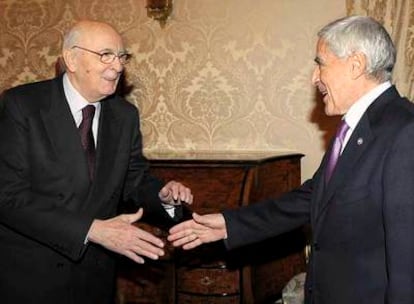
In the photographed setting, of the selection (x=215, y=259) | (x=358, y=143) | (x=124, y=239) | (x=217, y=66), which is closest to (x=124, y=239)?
(x=124, y=239)

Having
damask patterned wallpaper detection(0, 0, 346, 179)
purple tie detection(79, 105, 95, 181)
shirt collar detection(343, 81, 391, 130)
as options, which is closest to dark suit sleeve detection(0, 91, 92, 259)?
purple tie detection(79, 105, 95, 181)

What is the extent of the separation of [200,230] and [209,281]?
0.96m

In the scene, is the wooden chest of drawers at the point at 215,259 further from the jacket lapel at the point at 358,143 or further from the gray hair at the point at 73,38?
the jacket lapel at the point at 358,143

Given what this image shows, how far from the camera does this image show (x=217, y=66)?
402cm

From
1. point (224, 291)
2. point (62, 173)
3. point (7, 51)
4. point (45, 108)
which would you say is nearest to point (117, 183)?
point (62, 173)

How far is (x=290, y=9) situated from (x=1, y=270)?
2.54 metres

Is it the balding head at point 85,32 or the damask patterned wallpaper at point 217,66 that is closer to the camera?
the balding head at point 85,32

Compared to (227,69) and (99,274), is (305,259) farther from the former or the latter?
(99,274)

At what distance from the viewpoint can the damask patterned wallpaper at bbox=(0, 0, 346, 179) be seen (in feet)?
A: 12.8

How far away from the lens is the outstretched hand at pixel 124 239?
7.16 feet

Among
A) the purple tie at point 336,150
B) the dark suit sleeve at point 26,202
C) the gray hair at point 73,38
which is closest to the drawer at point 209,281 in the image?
the dark suit sleeve at point 26,202

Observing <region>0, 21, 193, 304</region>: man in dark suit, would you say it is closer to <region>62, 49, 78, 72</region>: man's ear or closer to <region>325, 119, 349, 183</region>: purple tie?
<region>62, 49, 78, 72</region>: man's ear

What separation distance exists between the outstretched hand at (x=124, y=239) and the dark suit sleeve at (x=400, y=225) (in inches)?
34.6

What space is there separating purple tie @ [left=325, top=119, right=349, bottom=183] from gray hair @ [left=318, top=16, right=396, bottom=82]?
213mm
